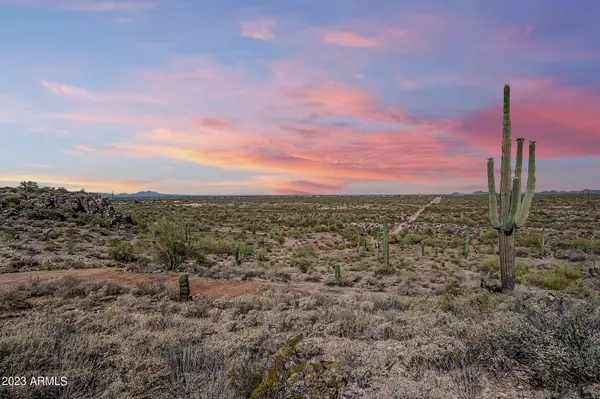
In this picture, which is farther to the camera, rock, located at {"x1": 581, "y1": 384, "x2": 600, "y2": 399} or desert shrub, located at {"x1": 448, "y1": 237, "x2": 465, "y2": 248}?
desert shrub, located at {"x1": 448, "y1": 237, "x2": 465, "y2": 248}

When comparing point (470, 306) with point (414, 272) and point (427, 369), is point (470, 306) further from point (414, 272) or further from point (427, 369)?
point (414, 272)

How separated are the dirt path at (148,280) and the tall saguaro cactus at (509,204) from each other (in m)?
9.25

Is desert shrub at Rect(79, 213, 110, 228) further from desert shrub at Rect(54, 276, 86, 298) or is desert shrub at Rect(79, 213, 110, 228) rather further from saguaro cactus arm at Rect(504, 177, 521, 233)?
saguaro cactus arm at Rect(504, 177, 521, 233)

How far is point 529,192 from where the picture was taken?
11969mm

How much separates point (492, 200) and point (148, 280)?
14.3 m

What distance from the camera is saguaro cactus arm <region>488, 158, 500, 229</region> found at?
12117 millimetres

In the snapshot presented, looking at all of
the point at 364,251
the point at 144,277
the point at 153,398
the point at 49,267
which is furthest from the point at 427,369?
the point at 364,251

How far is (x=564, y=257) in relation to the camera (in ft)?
74.7

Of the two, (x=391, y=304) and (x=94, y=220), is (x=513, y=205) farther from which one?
(x=94, y=220)

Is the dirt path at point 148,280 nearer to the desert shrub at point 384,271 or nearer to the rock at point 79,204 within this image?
the desert shrub at point 384,271

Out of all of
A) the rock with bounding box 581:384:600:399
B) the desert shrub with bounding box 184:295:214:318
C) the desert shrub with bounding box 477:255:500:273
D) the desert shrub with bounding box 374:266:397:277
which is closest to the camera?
the rock with bounding box 581:384:600:399

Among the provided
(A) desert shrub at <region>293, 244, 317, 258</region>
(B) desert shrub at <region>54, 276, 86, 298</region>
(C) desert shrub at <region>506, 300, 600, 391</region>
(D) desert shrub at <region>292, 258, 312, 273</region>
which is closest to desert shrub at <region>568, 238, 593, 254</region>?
(A) desert shrub at <region>293, 244, 317, 258</region>

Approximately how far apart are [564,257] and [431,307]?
20.1 m

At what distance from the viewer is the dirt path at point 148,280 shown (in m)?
12.8
